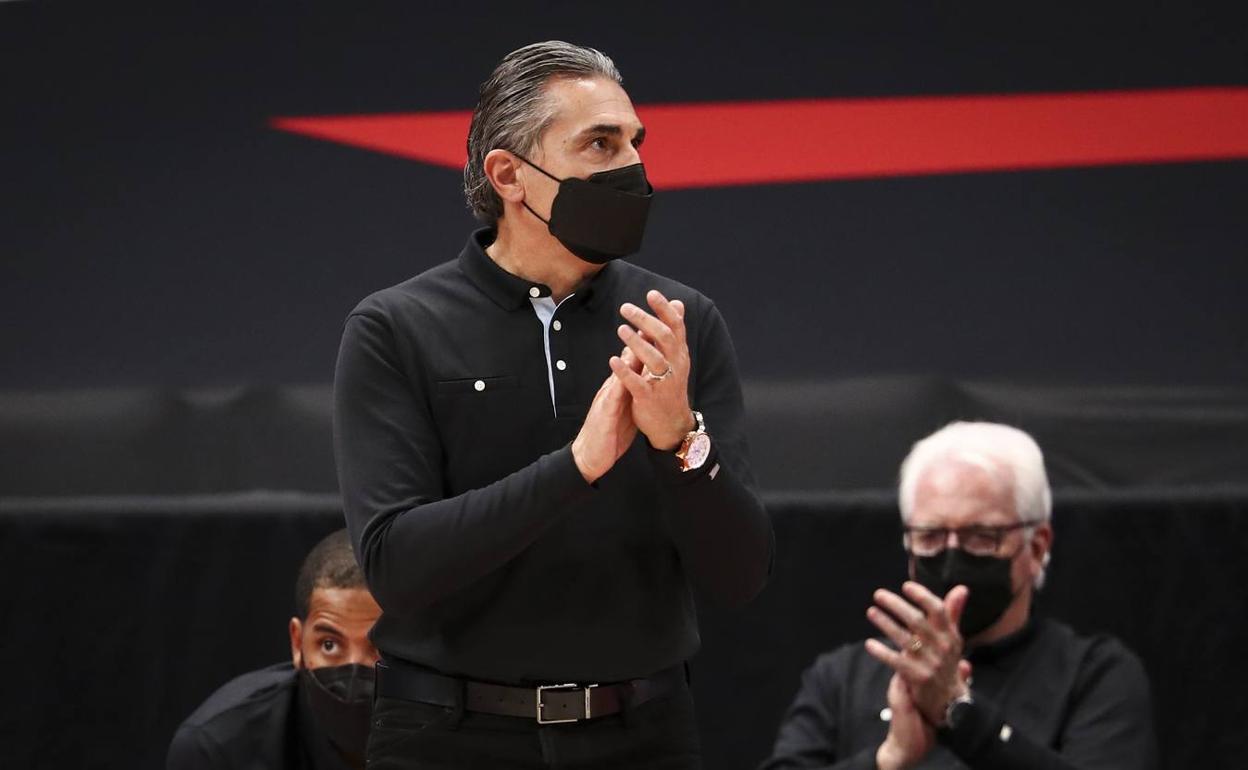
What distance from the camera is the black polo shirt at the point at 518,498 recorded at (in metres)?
1.56

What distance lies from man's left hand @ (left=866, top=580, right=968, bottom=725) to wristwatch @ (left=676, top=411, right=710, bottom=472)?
93cm

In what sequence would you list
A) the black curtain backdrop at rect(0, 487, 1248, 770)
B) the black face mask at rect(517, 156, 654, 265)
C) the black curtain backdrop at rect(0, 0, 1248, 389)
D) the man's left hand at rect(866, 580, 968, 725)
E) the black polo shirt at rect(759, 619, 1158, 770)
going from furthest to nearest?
the black curtain backdrop at rect(0, 0, 1248, 389) < the black curtain backdrop at rect(0, 487, 1248, 770) < the black polo shirt at rect(759, 619, 1158, 770) < the man's left hand at rect(866, 580, 968, 725) < the black face mask at rect(517, 156, 654, 265)

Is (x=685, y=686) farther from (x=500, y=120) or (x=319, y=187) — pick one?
(x=319, y=187)

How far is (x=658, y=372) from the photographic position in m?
1.52

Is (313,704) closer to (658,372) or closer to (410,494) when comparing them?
(410,494)

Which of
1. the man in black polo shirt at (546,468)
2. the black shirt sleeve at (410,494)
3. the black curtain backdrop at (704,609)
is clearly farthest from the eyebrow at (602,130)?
the black curtain backdrop at (704,609)

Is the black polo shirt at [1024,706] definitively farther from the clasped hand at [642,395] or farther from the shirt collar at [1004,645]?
the clasped hand at [642,395]

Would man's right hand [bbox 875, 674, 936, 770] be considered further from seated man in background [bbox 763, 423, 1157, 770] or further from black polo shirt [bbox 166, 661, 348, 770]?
black polo shirt [bbox 166, 661, 348, 770]

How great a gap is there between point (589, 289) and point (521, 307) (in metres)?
0.07

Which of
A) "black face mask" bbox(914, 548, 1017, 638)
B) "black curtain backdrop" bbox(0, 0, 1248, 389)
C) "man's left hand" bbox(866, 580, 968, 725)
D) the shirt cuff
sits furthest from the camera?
"black curtain backdrop" bbox(0, 0, 1248, 389)

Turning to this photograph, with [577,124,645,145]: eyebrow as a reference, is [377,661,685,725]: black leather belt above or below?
→ below

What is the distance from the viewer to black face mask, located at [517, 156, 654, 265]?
1.67 m

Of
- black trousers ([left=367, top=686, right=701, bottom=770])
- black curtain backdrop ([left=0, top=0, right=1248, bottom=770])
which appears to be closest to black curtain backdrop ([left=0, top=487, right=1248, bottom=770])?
black curtain backdrop ([left=0, top=0, right=1248, bottom=770])

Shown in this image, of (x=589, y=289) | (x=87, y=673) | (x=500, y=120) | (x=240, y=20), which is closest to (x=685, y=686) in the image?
(x=589, y=289)
